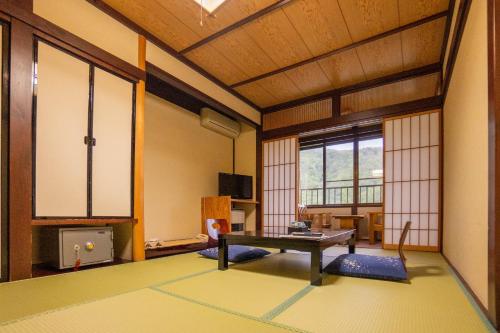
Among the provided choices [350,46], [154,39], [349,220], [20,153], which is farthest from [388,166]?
[20,153]

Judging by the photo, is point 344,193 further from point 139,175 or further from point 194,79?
point 139,175

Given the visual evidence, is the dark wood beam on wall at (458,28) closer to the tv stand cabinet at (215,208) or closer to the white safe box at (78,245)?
the tv stand cabinet at (215,208)

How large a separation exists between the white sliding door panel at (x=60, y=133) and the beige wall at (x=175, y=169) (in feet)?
4.87

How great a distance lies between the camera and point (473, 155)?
191 cm

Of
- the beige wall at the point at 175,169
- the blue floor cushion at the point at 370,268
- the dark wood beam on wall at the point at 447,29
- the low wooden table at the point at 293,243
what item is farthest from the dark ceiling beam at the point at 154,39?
the blue floor cushion at the point at 370,268

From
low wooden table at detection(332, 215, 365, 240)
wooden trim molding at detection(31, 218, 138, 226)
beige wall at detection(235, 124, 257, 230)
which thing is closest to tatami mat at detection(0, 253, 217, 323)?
wooden trim molding at detection(31, 218, 138, 226)

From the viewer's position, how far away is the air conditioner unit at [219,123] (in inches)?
201

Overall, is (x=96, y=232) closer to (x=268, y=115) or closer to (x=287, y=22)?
(x=287, y=22)

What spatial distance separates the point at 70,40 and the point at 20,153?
3.74 ft

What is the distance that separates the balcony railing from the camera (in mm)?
6629

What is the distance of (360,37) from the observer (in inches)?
134

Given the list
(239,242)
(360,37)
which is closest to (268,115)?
(360,37)

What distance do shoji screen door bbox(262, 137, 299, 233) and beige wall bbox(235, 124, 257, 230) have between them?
0.22 m

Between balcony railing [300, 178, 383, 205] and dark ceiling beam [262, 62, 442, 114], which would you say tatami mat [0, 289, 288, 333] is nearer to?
dark ceiling beam [262, 62, 442, 114]
